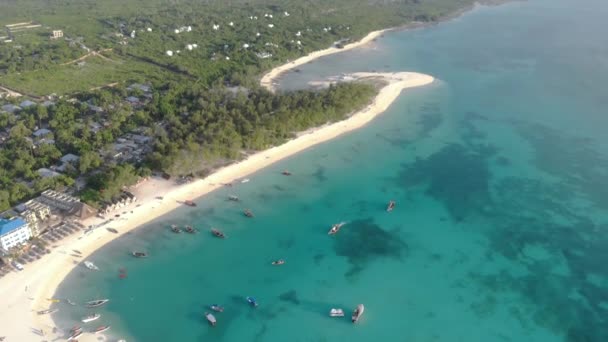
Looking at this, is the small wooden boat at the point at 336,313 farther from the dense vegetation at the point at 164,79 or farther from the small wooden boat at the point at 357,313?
the dense vegetation at the point at 164,79

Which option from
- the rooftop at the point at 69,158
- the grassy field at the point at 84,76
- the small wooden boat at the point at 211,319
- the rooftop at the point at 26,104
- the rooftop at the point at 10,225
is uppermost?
the grassy field at the point at 84,76

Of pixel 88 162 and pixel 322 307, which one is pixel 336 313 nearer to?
pixel 322 307

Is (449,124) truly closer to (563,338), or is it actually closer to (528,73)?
(528,73)

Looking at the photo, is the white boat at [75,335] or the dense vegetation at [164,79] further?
the dense vegetation at [164,79]

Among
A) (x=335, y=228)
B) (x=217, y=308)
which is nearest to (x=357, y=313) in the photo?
(x=217, y=308)

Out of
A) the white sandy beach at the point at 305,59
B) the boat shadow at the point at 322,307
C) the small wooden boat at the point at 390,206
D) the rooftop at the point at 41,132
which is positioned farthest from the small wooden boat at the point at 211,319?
the white sandy beach at the point at 305,59

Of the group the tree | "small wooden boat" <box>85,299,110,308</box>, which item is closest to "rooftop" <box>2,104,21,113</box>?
the tree

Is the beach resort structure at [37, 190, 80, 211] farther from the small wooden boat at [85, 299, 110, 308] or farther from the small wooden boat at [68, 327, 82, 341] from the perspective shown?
the small wooden boat at [68, 327, 82, 341]
